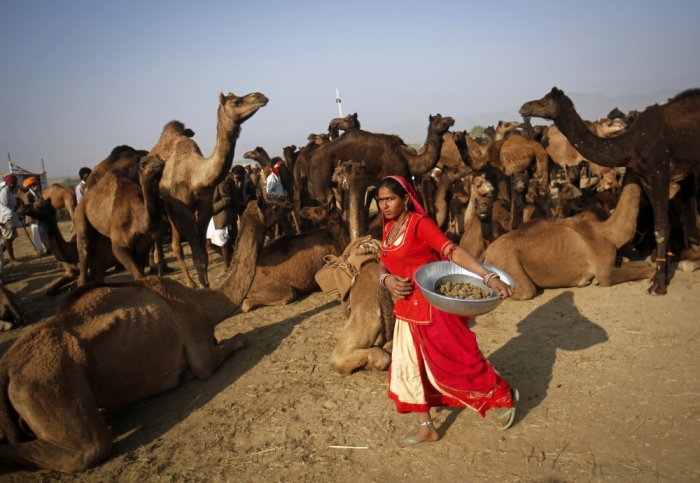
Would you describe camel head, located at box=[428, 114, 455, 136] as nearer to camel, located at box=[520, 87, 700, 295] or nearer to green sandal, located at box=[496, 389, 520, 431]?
camel, located at box=[520, 87, 700, 295]

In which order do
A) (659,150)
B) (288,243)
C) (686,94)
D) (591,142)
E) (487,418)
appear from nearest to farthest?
(487,418) → (659,150) → (591,142) → (686,94) → (288,243)

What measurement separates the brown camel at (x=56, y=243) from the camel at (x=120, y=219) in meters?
0.51

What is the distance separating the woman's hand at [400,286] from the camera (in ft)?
12.8

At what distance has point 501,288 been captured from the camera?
3.55m

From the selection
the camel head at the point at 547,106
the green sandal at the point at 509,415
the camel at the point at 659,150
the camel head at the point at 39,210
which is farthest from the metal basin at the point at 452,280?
the camel head at the point at 39,210

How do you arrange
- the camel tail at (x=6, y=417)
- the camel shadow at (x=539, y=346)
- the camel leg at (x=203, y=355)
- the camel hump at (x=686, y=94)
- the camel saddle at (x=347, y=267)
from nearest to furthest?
1. the camel tail at (x=6, y=417)
2. the camel shadow at (x=539, y=346)
3. the camel leg at (x=203, y=355)
4. the camel saddle at (x=347, y=267)
5. the camel hump at (x=686, y=94)

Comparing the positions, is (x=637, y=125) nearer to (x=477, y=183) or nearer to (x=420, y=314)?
(x=477, y=183)

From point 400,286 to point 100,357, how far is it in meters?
3.07

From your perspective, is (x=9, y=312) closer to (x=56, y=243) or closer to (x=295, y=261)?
(x=56, y=243)

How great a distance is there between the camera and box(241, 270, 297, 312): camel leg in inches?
336

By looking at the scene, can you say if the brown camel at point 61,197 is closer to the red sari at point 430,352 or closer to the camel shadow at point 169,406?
the camel shadow at point 169,406

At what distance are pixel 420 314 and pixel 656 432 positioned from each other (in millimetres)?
2026

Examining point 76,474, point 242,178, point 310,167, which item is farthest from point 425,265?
point 242,178

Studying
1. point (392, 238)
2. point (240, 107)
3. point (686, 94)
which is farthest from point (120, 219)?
point (686, 94)
